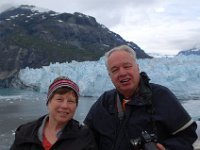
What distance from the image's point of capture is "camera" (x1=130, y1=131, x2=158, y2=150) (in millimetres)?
1948

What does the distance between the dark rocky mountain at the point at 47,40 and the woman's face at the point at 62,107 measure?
6084 cm

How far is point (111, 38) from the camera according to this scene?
317 feet

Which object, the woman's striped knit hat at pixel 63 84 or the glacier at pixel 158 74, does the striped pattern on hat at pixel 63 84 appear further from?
the glacier at pixel 158 74

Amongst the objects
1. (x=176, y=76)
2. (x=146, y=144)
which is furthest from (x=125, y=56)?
(x=176, y=76)

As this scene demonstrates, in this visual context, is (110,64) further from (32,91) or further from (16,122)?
(32,91)

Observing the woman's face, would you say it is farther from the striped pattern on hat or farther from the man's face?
the man's face

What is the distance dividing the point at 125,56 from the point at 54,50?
73.1 meters

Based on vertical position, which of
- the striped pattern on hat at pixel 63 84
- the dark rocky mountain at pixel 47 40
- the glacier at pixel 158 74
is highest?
the dark rocky mountain at pixel 47 40

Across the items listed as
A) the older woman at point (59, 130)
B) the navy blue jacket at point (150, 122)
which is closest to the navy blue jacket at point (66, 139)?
the older woman at point (59, 130)

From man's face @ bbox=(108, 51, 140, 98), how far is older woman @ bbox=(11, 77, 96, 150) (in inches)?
9.5

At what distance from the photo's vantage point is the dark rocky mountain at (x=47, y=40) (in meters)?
69.9

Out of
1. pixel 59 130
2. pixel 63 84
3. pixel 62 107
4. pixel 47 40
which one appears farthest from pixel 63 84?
pixel 47 40

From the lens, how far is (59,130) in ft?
7.08

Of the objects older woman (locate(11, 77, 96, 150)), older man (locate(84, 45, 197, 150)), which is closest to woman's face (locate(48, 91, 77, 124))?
older woman (locate(11, 77, 96, 150))
